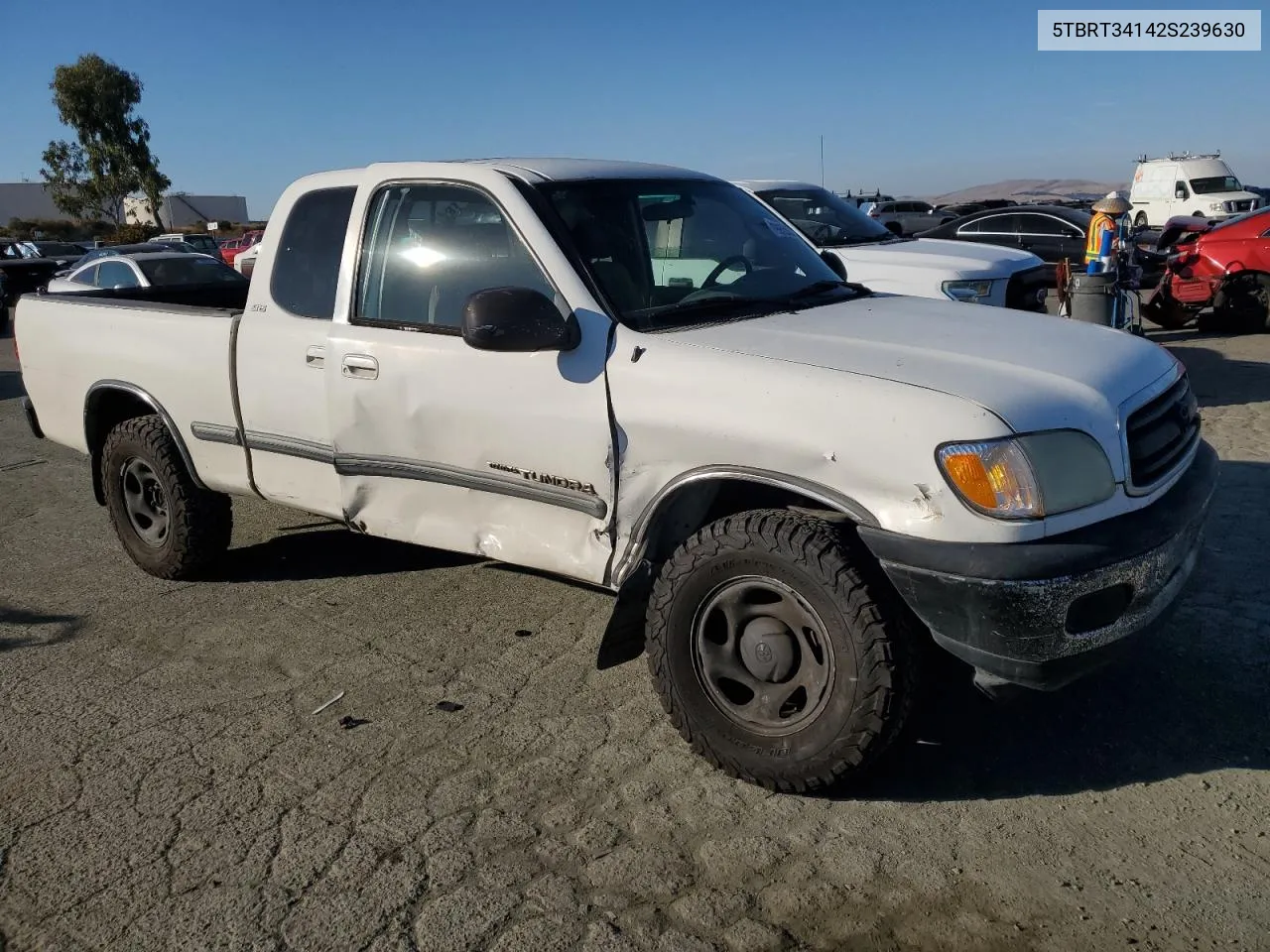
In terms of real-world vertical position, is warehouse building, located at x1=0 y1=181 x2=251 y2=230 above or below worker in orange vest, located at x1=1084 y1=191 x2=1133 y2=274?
above

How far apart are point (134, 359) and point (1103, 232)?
29.9ft

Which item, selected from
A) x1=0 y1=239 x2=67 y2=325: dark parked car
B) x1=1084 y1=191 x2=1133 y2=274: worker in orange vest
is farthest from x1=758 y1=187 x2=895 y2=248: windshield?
x1=0 y1=239 x2=67 y2=325: dark parked car

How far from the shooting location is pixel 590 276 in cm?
367

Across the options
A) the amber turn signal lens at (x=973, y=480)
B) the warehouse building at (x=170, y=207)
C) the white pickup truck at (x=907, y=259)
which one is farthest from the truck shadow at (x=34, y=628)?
the warehouse building at (x=170, y=207)

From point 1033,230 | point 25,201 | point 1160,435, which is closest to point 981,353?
point 1160,435

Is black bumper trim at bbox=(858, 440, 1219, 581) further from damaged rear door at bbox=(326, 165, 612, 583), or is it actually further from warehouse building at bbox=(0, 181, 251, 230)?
warehouse building at bbox=(0, 181, 251, 230)

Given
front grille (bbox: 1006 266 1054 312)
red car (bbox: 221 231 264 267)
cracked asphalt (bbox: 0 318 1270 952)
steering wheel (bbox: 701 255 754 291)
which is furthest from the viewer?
red car (bbox: 221 231 264 267)

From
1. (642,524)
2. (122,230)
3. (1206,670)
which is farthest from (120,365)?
(122,230)

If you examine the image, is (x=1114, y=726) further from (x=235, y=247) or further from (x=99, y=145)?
(x=99, y=145)

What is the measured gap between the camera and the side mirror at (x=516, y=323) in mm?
3445

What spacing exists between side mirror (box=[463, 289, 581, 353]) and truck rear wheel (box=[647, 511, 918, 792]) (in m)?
0.80

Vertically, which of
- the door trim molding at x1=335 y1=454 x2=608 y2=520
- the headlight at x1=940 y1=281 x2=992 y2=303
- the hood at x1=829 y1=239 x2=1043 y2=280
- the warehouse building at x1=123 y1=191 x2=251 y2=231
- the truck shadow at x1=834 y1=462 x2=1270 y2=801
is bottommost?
the truck shadow at x1=834 y1=462 x2=1270 y2=801

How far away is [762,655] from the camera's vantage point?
10.6 feet

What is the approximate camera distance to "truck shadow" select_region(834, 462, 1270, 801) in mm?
3283
